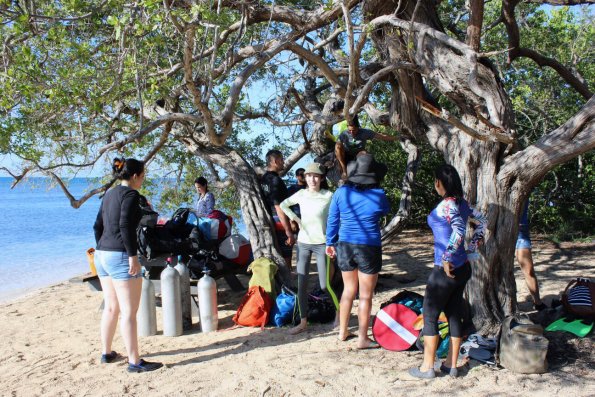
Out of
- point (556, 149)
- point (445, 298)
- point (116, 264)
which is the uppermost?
point (556, 149)

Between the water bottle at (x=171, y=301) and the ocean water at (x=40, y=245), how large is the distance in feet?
7.70

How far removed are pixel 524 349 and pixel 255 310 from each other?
272cm

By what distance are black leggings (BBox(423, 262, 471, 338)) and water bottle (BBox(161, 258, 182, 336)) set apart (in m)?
2.62

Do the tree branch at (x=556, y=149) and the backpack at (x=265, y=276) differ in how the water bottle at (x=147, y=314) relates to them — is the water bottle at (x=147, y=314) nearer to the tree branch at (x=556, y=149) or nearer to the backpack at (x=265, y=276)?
the backpack at (x=265, y=276)

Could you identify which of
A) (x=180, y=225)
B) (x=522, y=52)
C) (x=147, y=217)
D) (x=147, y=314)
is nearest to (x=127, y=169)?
(x=147, y=217)

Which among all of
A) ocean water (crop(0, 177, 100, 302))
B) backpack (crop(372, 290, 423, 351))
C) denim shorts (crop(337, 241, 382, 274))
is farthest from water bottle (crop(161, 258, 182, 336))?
ocean water (crop(0, 177, 100, 302))

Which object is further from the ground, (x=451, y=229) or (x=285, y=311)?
(x=451, y=229)

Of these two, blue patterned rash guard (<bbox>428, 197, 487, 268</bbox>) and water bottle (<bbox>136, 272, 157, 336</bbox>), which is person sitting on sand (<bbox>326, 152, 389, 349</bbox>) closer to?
blue patterned rash guard (<bbox>428, 197, 487, 268</bbox>)

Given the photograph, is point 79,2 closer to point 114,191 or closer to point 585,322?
point 114,191

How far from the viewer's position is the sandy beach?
13.5 ft

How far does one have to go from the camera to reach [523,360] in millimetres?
4223

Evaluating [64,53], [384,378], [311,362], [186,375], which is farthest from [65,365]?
[64,53]

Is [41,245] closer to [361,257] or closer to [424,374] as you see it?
[361,257]

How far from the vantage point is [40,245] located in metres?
19.7
